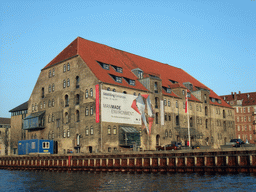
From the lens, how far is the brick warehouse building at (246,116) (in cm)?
13012

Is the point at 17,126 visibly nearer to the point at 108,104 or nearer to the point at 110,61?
the point at 110,61

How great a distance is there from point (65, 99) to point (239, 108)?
8587 centimetres

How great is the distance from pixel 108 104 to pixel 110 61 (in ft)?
46.0

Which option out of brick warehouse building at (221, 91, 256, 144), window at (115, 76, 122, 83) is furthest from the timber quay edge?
brick warehouse building at (221, 91, 256, 144)

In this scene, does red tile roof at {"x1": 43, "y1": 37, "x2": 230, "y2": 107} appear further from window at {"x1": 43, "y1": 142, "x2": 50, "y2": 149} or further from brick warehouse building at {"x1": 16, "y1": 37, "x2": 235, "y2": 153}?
window at {"x1": 43, "y1": 142, "x2": 50, "y2": 149}

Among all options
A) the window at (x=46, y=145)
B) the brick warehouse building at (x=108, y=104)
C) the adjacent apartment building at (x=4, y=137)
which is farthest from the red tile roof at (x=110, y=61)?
the adjacent apartment building at (x=4, y=137)

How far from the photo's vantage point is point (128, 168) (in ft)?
156

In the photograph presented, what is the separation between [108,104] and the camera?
64188 millimetres

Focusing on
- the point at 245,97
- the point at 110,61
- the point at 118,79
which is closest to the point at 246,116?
the point at 245,97

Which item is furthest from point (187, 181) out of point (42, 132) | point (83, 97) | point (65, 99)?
point (42, 132)

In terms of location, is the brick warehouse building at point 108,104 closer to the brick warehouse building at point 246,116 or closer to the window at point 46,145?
the window at point 46,145

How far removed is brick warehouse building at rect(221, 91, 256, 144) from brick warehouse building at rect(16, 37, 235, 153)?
46205 mm

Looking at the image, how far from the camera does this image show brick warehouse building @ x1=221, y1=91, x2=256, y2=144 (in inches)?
5123

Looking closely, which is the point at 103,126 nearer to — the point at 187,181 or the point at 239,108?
the point at 187,181
